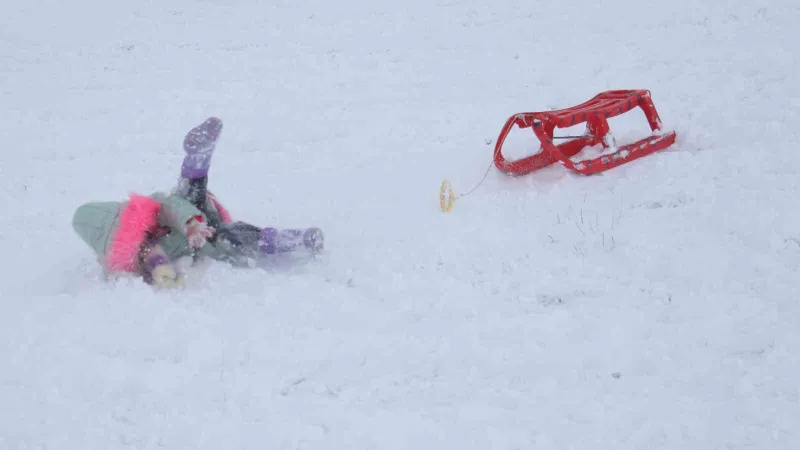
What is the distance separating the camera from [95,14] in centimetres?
1847

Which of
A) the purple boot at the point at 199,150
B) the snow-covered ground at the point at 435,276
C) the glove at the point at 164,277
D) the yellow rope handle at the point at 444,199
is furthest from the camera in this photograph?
the yellow rope handle at the point at 444,199

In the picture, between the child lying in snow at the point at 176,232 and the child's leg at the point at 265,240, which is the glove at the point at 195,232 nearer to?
the child lying in snow at the point at 176,232

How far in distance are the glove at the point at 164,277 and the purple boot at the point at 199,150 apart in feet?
2.78

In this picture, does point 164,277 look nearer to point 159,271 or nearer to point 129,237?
point 159,271

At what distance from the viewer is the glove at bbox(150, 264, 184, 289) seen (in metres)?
5.02

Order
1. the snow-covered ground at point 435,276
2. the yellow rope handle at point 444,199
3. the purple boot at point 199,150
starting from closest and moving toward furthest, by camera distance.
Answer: the snow-covered ground at point 435,276, the purple boot at point 199,150, the yellow rope handle at point 444,199

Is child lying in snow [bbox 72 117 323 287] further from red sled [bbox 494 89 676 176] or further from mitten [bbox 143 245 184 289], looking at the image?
red sled [bbox 494 89 676 176]

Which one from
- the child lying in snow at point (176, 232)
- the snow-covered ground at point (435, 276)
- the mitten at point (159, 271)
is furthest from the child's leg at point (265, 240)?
the mitten at point (159, 271)

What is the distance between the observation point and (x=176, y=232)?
17.5 ft

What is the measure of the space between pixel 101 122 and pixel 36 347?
7.00 m

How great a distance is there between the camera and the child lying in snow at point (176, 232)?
5.06 meters

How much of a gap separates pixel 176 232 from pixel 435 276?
2223 mm

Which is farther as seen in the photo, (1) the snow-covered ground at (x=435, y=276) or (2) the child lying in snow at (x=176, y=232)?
(2) the child lying in snow at (x=176, y=232)

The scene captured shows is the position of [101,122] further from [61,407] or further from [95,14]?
[95,14]
